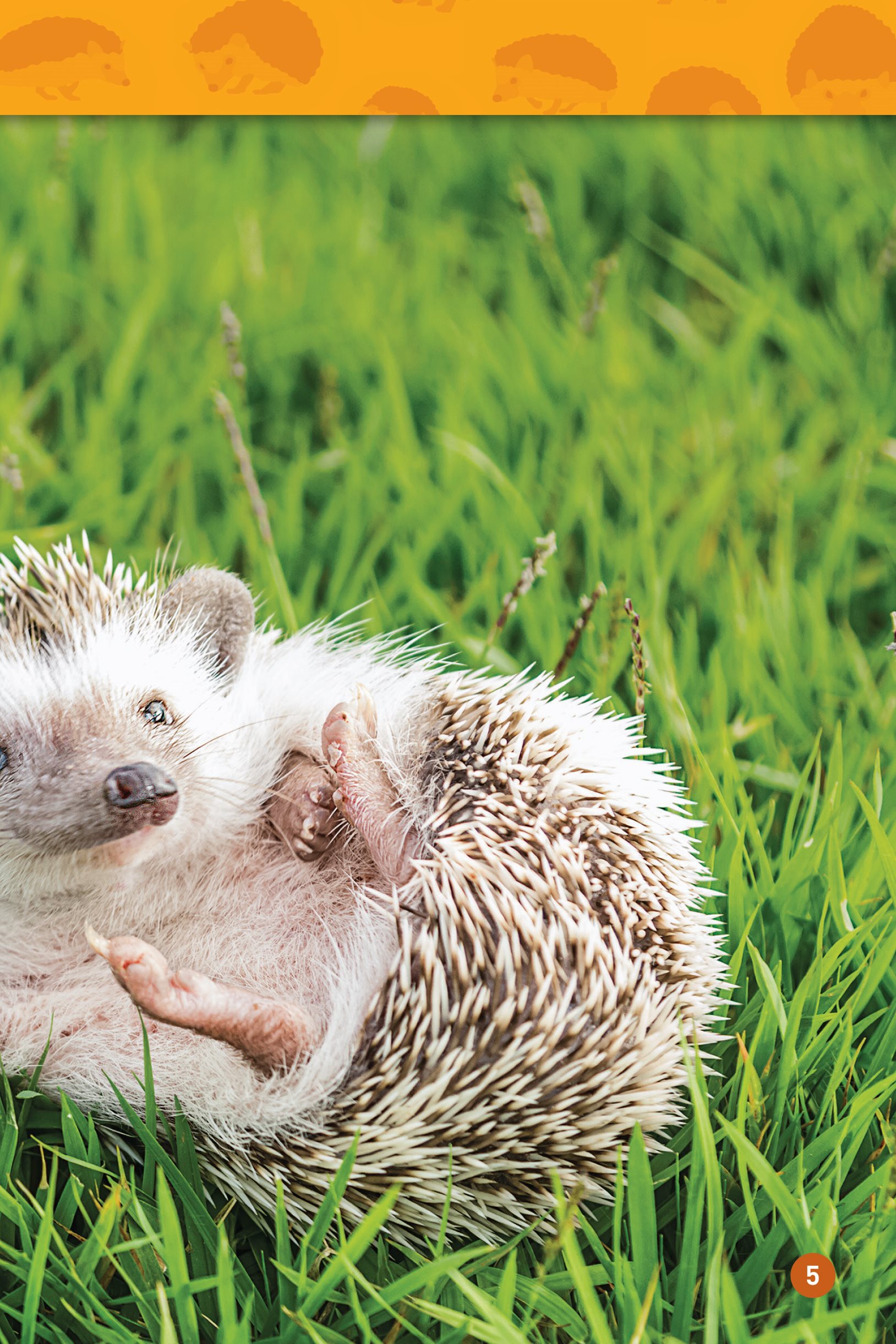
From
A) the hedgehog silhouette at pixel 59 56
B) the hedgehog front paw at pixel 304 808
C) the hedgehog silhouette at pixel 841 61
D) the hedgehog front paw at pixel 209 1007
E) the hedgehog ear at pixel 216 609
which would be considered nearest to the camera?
the hedgehog front paw at pixel 209 1007

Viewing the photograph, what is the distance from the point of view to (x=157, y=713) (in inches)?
71.7

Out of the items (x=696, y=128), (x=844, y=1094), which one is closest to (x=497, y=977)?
(x=844, y=1094)

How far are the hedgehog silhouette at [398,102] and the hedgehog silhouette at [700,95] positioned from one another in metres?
0.49

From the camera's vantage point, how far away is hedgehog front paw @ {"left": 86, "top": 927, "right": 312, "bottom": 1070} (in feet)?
4.81

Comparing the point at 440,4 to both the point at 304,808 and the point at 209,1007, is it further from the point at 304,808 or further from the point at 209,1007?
the point at 209,1007

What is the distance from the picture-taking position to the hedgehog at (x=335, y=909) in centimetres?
150

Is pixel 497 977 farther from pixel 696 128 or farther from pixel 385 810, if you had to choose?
pixel 696 128

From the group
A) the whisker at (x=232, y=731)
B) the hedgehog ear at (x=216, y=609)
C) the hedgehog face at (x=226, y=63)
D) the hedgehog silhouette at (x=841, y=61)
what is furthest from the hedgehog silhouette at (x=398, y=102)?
the whisker at (x=232, y=731)

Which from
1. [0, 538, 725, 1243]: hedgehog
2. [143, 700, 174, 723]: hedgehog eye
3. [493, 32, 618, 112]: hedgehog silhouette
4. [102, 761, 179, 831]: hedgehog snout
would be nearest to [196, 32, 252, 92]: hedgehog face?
[493, 32, 618, 112]: hedgehog silhouette

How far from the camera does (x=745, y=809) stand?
1999 mm

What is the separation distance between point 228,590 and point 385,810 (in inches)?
19.3

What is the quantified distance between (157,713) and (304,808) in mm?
285

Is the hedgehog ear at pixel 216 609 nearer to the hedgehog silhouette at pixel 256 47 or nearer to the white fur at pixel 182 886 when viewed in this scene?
the white fur at pixel 182 886

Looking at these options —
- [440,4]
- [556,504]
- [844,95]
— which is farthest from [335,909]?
[844,95]
